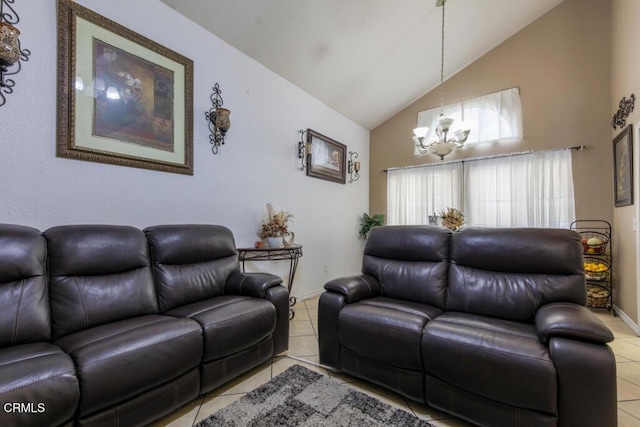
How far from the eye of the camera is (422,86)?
187 inches

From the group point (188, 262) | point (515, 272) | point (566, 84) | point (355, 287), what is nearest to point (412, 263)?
point (355, 287)

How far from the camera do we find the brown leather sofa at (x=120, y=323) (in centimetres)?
120

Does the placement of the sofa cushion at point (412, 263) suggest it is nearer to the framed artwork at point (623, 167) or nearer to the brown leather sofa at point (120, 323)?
the brown leather sofa at point (120, 323)

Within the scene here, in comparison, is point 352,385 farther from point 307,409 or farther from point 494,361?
point 494,361

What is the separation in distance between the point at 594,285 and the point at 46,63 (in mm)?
5723

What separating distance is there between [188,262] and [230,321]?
2.31 ft

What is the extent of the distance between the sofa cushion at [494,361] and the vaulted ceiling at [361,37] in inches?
118

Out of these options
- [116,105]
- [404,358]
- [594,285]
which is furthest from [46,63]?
[594,285]

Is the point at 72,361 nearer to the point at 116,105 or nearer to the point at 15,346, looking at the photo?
the point at 15,346

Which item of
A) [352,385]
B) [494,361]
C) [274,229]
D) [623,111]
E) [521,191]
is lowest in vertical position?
[352,385]

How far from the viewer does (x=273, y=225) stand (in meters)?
3.13

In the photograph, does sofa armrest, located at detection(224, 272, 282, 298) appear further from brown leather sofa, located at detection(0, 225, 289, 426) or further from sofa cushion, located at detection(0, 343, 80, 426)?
sofa cushion, located at detection(0, 343, 80, 426)

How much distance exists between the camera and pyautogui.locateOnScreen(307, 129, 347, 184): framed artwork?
13.2 feet

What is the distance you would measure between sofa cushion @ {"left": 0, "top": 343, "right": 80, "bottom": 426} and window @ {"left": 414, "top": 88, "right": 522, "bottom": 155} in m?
4.66
